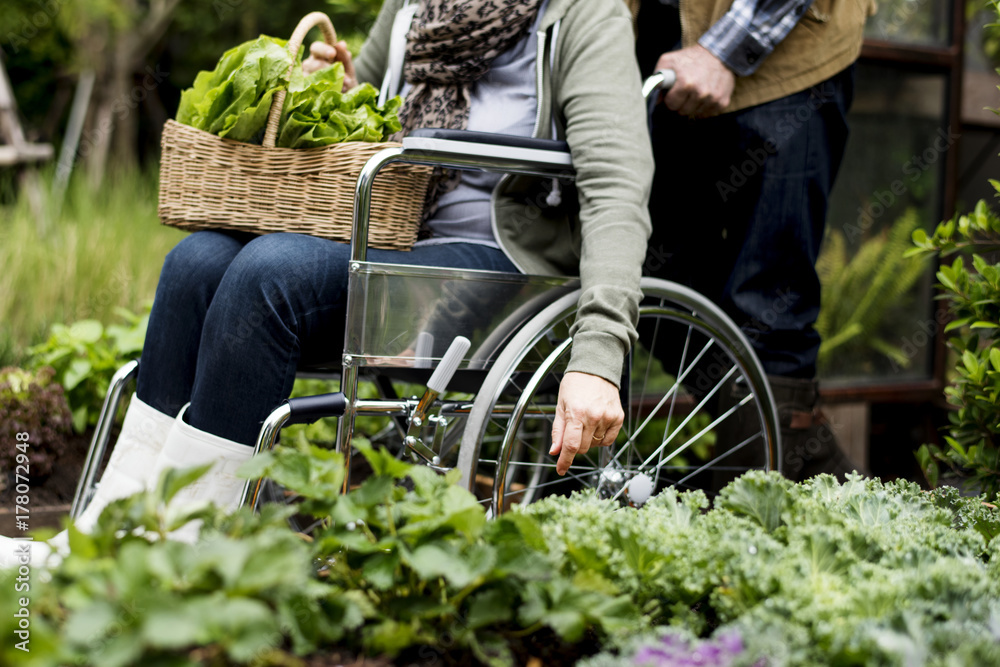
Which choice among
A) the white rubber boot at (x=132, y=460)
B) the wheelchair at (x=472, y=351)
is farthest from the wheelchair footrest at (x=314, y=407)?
the white rubber boot at (x=132, y=460)

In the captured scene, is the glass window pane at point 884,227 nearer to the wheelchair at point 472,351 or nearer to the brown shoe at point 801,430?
the brown shoe at point 801,430

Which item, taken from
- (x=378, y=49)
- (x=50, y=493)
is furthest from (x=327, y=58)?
(x=50, y=493)

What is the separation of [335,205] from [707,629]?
3.04 feet

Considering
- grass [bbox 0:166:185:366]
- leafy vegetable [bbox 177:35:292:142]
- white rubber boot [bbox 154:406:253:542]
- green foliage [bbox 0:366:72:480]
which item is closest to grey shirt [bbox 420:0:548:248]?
leafy vegetable [bbox 177:35:292:142]

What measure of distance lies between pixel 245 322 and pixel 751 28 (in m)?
1.16

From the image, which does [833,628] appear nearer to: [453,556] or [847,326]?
[453,556]

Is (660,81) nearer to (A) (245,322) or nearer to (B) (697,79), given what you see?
(B) (697,79)

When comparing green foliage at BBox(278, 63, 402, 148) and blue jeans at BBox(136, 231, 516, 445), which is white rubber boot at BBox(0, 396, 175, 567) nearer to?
blue jeans at BBox(136, 231, 516, 445)

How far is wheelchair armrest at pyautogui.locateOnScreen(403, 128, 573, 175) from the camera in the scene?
138 centimetres

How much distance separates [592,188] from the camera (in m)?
1.50

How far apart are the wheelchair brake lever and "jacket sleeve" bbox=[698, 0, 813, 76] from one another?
2.86 feet

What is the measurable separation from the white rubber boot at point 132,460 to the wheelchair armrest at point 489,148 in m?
0.63

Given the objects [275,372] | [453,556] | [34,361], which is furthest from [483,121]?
[34,361]

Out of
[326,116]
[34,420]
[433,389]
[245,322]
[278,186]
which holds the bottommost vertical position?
Result: [34,420]
